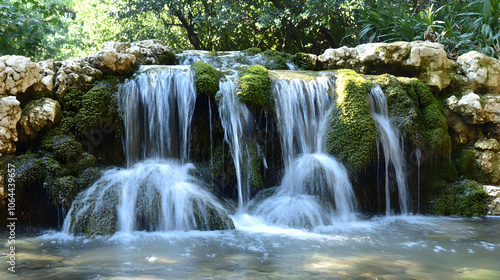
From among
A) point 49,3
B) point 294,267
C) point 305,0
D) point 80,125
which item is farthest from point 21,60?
point 305,0

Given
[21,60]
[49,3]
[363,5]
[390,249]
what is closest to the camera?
[390,249]

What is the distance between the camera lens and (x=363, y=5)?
35.2ft

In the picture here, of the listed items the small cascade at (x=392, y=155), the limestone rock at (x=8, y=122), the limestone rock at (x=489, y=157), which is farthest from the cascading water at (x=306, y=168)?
the limestone rock at (x=8, y=122)

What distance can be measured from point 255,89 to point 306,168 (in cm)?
155

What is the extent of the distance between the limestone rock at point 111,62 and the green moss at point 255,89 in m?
2.02

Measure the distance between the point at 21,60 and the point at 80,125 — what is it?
1223 mm

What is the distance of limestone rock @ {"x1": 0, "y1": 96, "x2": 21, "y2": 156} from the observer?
18.2 ft

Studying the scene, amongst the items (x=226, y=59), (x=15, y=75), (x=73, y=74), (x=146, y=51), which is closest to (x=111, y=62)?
(x=73, y=74)

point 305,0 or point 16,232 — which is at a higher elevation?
point 305,0

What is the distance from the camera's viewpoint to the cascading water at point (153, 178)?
5.20 metres

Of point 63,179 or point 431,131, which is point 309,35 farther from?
point 63,179

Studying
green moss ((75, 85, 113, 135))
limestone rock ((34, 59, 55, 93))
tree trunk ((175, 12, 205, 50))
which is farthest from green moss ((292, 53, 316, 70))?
tree trunk ((175, 12, 205, 50))

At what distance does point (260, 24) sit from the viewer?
38.5 feet

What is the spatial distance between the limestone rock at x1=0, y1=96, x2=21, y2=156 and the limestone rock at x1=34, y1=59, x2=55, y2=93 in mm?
599
